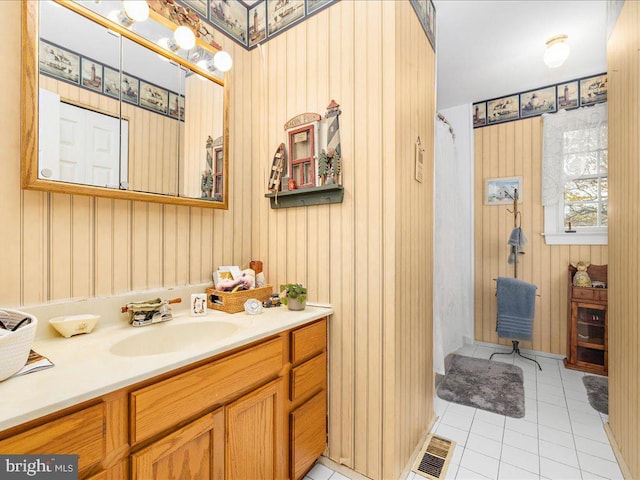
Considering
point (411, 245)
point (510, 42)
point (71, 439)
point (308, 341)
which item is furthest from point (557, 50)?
point (71, 439)

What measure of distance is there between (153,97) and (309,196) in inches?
35.5

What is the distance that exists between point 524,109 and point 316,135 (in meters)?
2.90

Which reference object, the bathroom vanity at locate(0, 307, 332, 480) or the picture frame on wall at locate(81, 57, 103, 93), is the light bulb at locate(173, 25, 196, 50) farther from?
the bathroom vanity at locate(0, 307, 332, 480)

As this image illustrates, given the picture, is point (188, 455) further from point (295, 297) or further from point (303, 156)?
point (303, 156)

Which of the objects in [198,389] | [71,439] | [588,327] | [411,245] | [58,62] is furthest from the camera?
[588,327]

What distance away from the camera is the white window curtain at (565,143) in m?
2.85

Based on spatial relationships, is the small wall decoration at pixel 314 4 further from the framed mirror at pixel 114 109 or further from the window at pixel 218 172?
the window at pixel 218 172

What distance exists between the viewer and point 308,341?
141 centimetres

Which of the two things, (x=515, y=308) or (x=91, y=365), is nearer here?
(x=91, y=365)

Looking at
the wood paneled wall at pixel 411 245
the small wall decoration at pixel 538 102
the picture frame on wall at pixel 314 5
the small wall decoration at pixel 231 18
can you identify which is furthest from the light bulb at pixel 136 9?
the small wall decoration at pixel 538 102

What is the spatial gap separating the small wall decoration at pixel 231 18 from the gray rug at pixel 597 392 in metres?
3.63

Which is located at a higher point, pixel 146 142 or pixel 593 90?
pixel 593 90

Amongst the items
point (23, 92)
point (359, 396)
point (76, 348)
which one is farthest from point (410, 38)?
point (76, 348)

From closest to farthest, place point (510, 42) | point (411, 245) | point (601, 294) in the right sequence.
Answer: point (411, 245)
point (510, 42)
point (601, 294)
